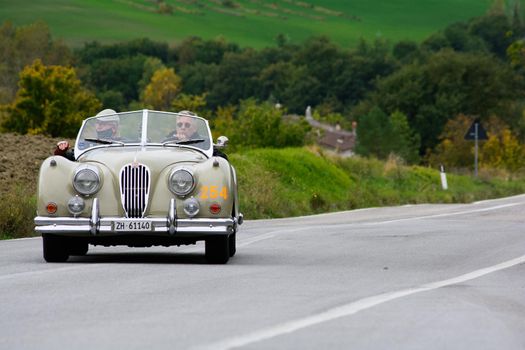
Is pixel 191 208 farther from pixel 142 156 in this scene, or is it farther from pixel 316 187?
pixel 316 187

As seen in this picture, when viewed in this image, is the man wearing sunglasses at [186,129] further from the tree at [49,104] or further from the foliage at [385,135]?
the foliage at [385,135]

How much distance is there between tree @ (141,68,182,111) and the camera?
185m

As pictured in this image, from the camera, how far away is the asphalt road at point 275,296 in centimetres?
855

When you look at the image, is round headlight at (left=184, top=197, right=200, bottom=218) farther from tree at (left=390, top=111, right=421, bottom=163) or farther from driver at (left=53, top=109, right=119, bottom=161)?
tree at (left=390, top=111, right=421, bottom=163)

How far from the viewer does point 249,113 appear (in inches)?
2259

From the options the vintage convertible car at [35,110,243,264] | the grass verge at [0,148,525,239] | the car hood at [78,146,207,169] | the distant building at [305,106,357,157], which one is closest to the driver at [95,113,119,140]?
the car hood at [78,146,207,169]

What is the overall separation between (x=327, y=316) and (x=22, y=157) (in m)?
21.5

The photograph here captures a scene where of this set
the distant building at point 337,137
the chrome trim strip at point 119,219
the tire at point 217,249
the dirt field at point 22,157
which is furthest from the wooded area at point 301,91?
the chrome trim strip at point 119,219

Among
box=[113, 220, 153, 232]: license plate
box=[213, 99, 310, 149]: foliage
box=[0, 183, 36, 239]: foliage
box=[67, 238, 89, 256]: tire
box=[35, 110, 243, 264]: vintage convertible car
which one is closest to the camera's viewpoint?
box=[113, 220, 153, 232]: license plate

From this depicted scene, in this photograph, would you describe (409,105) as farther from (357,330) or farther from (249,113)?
(357,330)

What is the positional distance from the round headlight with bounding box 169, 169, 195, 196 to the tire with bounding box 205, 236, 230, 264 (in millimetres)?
606

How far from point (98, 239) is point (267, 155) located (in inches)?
890

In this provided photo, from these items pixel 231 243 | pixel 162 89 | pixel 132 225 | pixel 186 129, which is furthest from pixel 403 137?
pixel 132 225

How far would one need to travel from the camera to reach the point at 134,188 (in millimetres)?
14602
